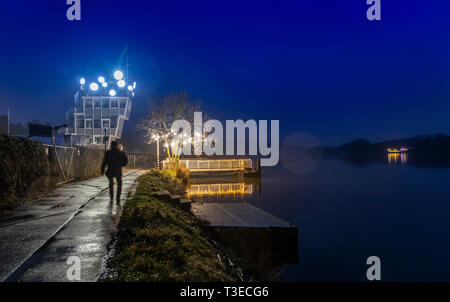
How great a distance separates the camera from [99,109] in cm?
5700

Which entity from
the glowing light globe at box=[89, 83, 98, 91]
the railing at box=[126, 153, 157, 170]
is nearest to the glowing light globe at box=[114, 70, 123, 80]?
the glowing light globe at box=[89, 83, 98, 91]

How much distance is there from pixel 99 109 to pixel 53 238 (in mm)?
58576

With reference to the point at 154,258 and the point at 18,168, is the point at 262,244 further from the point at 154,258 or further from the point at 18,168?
the point at 18,168

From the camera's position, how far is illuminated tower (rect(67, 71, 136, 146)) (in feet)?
181

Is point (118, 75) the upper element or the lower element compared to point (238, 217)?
upper

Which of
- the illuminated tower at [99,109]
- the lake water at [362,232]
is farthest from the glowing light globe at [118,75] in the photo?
the lake water at [362,232]

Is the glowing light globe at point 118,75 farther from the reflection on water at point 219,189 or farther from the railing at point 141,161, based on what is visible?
the reflection on water at point 219,189

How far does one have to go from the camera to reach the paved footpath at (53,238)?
357cm

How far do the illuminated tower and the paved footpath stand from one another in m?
49.9

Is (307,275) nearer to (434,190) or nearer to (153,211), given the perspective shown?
(153,211)

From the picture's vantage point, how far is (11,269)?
355 centimetres

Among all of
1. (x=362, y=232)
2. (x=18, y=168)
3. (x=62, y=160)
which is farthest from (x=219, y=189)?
(x=18, y=168)
